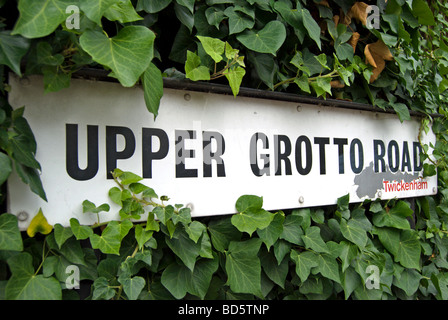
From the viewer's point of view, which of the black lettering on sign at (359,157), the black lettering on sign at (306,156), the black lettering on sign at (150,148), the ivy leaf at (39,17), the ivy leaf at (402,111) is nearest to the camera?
the ivy leaf at (39,17)

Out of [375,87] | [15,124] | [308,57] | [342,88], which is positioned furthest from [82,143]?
[375,87]

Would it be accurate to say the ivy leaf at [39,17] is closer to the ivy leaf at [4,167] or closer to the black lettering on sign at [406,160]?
the ivy leaf at [4,167]

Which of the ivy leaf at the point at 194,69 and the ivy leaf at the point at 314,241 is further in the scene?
the ivy leaf at the point at 314,241

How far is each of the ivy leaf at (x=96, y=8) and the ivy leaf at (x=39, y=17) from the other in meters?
0.04

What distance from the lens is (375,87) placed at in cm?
113

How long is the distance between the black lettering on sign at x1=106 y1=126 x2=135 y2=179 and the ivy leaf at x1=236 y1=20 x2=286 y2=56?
1.11 feet

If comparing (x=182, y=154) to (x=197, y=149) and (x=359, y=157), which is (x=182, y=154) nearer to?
(x=197, y=149)

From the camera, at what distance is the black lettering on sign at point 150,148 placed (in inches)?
27.6

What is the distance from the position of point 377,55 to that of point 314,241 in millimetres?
641

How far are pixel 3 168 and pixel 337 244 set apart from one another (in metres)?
0.80

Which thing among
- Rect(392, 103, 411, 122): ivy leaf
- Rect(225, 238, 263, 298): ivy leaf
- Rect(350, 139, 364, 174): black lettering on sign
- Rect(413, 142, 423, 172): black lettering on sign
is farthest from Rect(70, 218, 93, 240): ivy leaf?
Rect(413, 142, 423, 172): black lettering on sign

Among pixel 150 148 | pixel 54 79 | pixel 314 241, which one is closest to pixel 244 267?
pixel 314 241

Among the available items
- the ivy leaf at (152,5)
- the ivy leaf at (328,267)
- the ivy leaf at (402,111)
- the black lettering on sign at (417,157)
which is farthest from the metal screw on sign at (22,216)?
the black lettering on sign at (417,157)
